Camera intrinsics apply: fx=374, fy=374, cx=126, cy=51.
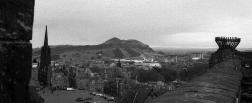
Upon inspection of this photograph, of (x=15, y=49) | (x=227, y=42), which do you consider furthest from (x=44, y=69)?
(x=15, y=49)

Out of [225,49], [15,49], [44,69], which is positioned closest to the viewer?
[15,49]

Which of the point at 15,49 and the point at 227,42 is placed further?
the point at 227,42

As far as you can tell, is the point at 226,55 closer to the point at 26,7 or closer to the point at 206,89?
the point at 206,89

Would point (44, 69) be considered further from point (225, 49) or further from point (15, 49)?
point (15, 49)

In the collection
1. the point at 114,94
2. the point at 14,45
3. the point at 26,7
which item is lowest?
the point at 114,94

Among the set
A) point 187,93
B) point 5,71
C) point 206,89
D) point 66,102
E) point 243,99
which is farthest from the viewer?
point 66,102

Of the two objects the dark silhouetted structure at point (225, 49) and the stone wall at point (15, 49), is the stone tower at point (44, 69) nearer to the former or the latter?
the dark silhouetted structure at point (225, 49)

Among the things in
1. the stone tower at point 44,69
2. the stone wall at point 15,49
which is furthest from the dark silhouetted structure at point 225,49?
the stone tower at point 44,69

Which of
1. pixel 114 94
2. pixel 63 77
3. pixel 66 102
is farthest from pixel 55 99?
pixel 63 77
